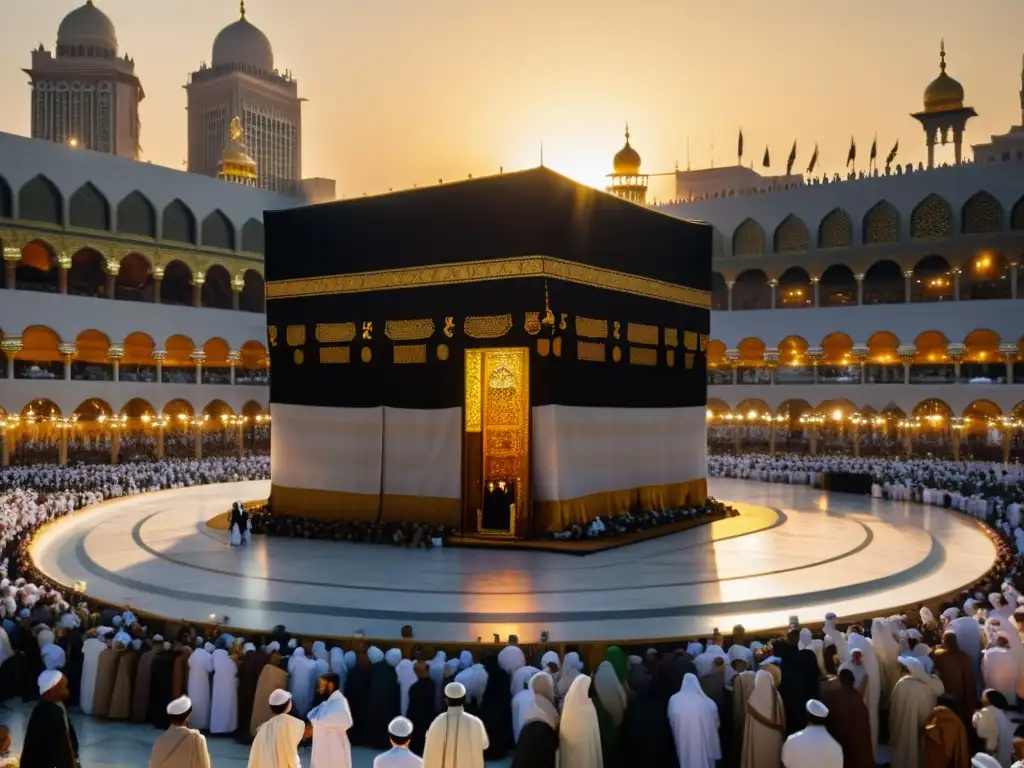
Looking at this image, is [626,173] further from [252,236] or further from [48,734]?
[48,734]

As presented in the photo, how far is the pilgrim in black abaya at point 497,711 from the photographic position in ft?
18.5

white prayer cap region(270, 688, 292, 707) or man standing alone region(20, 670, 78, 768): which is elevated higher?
white prayer cap region(270, 688, 292, 707)

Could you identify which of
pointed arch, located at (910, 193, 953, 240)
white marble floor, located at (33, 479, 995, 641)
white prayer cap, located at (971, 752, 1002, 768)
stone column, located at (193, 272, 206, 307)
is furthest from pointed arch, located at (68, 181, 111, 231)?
white prayer cap, located at (971, 752, 1002, 768)

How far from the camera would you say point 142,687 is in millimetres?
6191

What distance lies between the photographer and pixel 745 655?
6.09m

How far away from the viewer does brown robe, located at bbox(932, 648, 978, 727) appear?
18.2 feet

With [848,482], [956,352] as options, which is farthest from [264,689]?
[956,352]

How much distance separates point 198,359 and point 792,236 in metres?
18.7

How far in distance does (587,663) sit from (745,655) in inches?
48.1

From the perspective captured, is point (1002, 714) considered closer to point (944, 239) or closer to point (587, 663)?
point (587, 663)

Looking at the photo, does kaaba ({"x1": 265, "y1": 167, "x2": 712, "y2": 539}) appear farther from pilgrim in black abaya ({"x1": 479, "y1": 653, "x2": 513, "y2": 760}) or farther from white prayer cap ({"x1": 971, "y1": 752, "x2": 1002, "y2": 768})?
white prayer cap ({"x1": 971, "y1": 752, "x2": 1002, "y2": 768})

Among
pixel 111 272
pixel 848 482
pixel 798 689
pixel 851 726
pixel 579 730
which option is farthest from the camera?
pixel 111 272

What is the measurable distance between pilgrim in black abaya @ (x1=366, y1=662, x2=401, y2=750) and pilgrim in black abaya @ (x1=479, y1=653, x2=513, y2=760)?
58 cm

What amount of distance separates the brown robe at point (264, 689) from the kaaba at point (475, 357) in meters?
6.31
